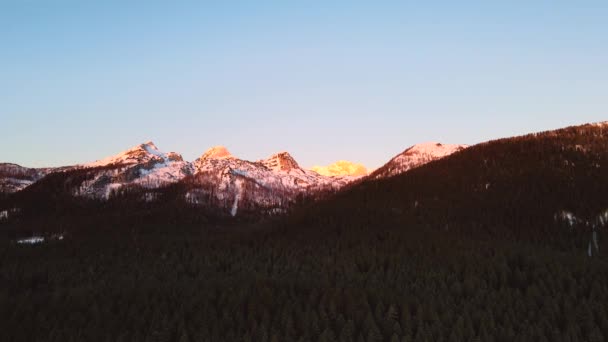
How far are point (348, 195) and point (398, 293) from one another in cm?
11953

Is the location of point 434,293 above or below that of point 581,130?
below

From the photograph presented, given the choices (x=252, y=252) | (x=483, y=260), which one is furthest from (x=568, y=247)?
(x=252, y=252)

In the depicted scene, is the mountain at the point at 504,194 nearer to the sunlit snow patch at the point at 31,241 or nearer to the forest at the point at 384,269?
the forest at the point at 384,269

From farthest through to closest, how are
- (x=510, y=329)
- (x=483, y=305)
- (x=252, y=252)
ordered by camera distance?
(x=252, y=252) < (x=483, y=305) < (x=510, y=329)

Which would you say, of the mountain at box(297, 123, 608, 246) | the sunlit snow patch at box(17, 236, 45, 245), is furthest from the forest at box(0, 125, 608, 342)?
the sunlit snow patch at box(17, 236, 45, 245)

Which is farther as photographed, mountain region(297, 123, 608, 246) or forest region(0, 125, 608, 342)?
mountain region(297, 123, 608, 246)

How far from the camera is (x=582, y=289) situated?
50906mm

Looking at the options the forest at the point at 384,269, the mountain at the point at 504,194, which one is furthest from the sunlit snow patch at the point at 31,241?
the mountain at the point at 504,194

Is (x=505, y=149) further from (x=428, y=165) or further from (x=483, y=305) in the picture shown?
(x=483, y=305)

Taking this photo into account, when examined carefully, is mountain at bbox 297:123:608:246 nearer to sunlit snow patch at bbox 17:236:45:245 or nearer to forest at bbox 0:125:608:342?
forest at bbox 0:125:608:342

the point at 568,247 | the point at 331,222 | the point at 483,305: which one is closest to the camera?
the point at 483,305

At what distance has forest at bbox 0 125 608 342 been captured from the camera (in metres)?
37.1

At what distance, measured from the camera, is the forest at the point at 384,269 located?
3706cm

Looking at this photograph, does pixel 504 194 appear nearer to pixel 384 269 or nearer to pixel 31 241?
pixel 384 269
